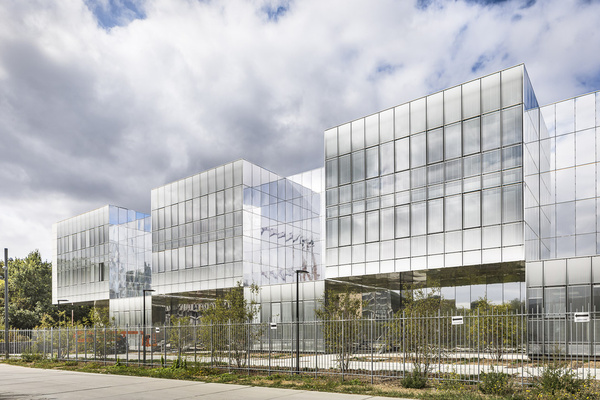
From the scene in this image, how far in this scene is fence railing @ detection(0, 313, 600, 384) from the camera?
64.8 ft

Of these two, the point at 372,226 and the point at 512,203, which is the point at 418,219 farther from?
the point at 512,203

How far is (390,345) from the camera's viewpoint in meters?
23.7

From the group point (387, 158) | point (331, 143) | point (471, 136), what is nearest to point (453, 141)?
point (471, 136)

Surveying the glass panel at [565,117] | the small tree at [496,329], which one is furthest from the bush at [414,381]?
the glass panel at [565,117]

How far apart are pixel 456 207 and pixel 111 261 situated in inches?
1850

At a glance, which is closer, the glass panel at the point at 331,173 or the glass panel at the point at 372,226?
the glass panel at the point at 372,226

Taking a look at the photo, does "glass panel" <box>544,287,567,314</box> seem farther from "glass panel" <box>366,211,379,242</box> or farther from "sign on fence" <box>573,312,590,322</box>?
"sign on fence" <box>573,312,590,322</box>

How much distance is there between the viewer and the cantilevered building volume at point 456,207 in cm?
2970

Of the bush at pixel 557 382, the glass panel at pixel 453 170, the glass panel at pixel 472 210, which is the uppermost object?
the glass panel at pixel 453 170

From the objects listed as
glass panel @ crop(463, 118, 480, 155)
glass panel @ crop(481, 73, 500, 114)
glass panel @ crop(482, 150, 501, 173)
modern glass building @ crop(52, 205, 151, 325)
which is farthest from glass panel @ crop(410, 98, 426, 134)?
modern glass building @ crop(52, 205, 151, 325)

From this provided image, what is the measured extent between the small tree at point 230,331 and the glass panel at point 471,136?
17.1 metres

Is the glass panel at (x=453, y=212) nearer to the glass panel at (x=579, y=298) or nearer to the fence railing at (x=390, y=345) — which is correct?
the fence railing at (x=390, y=345)

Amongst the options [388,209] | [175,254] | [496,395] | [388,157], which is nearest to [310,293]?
[388,209]

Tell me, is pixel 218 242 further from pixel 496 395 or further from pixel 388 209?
pixel 496 395
